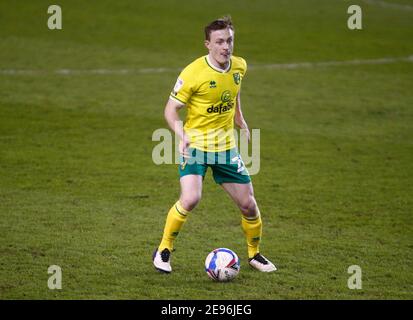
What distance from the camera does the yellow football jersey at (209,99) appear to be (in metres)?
7.95

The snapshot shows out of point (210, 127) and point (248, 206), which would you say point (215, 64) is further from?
point (248, 206)

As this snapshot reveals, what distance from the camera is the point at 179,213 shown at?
27.0 feet

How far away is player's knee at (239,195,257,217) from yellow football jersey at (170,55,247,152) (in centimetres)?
56

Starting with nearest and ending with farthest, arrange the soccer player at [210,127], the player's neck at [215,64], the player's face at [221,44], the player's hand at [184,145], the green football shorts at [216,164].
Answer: the player's hand at [184,145] → the player's face at [221,44] → the soccer player at [210,127] → the player's neck at [215,64] → the green football shorts at [216,164]

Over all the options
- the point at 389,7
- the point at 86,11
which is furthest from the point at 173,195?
the point at 389,7

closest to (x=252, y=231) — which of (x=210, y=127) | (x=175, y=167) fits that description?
(x=210, y=127)

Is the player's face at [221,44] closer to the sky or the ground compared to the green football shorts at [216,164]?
closer to the sky

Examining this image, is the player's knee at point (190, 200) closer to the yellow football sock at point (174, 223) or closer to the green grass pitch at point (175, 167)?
the yellow football sock at point (174, 223)

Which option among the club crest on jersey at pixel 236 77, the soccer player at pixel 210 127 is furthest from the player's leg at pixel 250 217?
the club crest on jersey at pixel 236 77

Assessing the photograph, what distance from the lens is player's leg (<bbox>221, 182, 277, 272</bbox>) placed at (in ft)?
27.0

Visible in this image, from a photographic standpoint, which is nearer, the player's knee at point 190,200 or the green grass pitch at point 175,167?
the player's knee at point 190,200

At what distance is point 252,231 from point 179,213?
82 centimetres

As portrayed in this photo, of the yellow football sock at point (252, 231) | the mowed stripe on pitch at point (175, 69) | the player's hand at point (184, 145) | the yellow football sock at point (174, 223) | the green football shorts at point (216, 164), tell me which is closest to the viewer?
the player's hand at point (184, 145)

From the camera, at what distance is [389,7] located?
2734 cm
